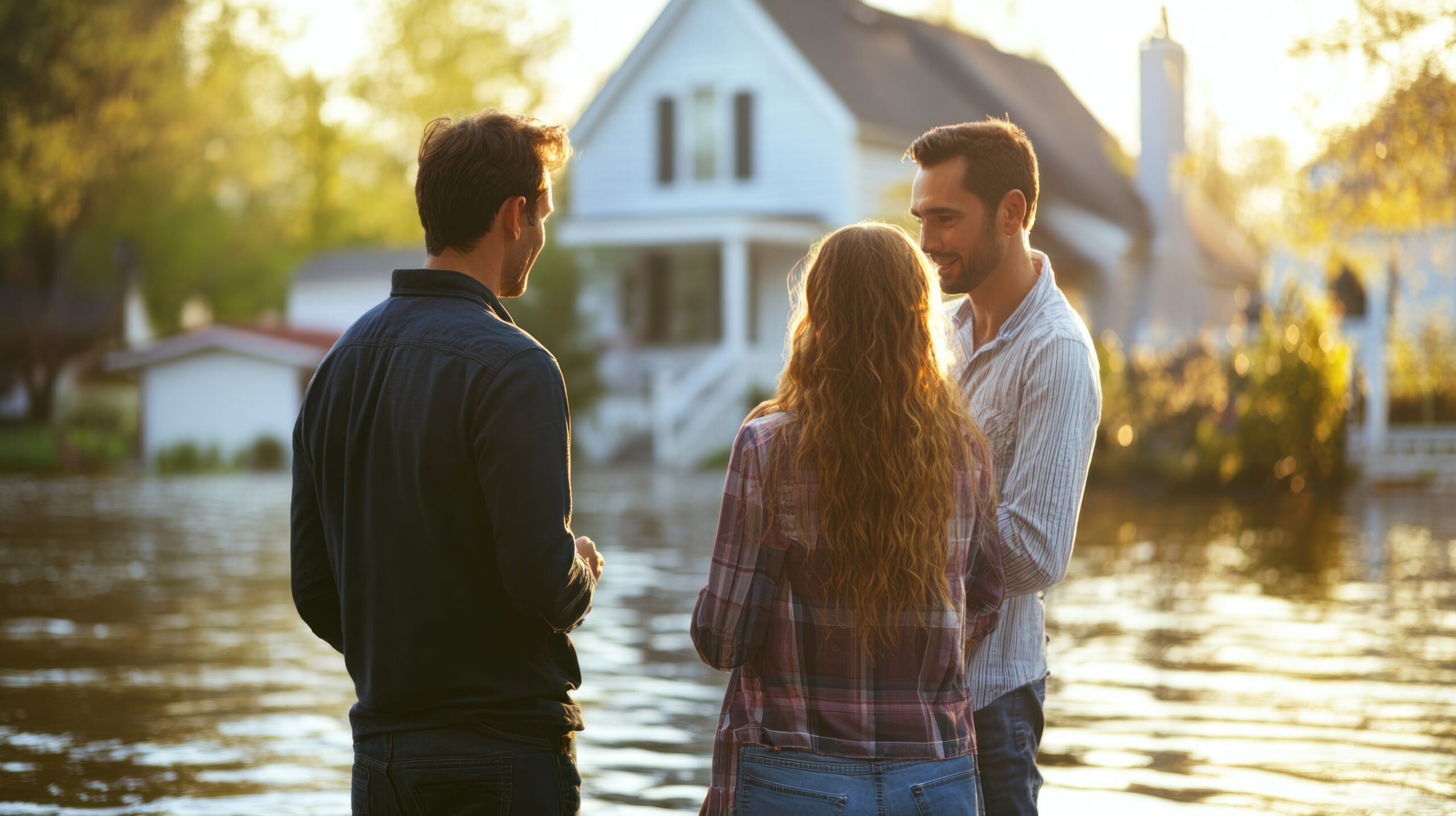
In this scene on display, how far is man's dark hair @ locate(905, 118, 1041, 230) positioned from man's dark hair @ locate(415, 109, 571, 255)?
2.64ft

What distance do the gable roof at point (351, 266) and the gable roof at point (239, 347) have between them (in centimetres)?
710

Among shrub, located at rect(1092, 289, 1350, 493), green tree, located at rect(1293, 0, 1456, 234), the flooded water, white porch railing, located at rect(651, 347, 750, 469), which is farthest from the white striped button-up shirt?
white porch railing, located at rect(651, 347, 750, 469)

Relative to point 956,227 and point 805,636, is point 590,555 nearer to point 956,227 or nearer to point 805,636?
point 805,636

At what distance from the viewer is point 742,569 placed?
3.00m

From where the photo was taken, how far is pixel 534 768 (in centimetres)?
312

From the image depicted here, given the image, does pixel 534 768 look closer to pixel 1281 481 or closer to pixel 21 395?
pixel 1281 481

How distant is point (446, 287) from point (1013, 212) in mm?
1177

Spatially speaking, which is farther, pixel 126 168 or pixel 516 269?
pixel 126 168

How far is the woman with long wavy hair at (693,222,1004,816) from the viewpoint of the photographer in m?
2.96

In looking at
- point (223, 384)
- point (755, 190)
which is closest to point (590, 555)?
point (755, 190)

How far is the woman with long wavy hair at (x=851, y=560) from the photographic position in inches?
116

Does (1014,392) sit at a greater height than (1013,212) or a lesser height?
lesser

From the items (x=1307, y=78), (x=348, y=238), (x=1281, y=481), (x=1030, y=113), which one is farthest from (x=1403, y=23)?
(x=348, y=238)

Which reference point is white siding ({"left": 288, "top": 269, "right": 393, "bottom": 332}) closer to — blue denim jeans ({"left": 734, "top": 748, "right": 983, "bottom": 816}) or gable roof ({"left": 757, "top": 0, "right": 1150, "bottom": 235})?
gable roof ({"left": 757, "top": 0, "right": 1150, "bottom": 235})
